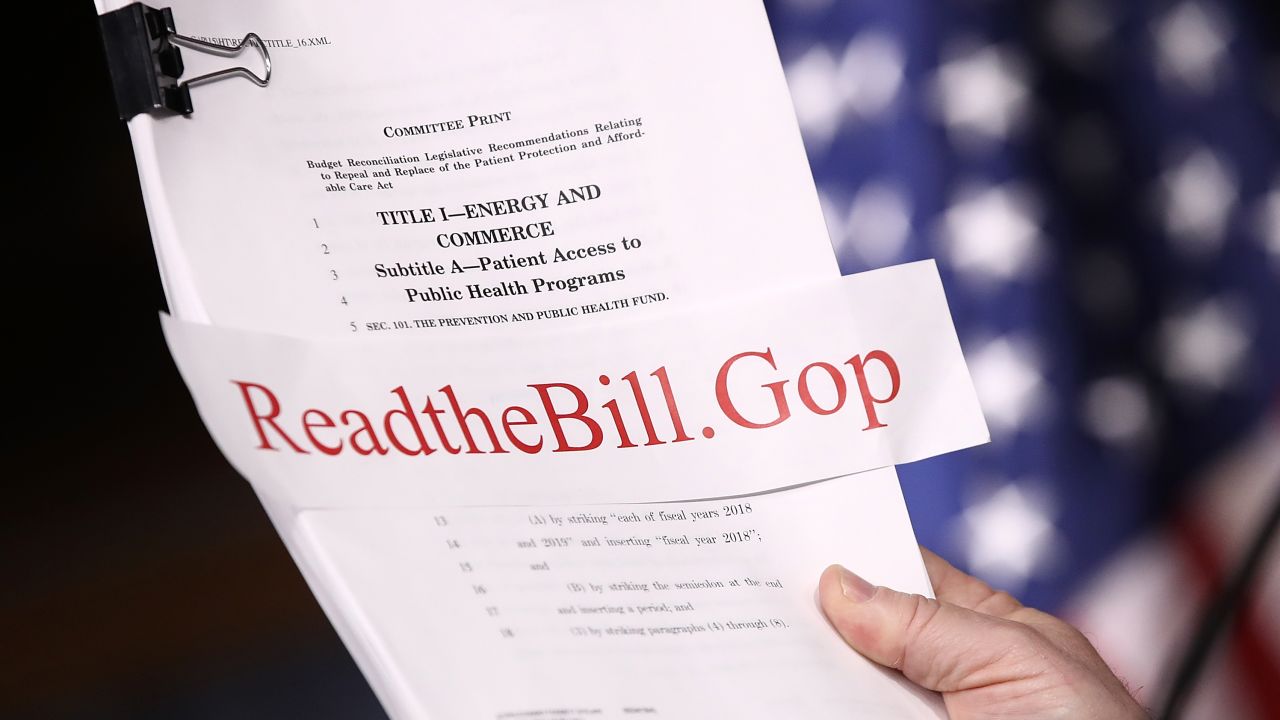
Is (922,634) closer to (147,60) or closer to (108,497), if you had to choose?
(147,60)

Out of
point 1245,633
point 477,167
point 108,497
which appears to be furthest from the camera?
point 108,497

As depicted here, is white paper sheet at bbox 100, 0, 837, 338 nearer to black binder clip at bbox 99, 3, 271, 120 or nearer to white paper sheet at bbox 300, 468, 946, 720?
black binder clip at bbox 99, 3, 271, 120

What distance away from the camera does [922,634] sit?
0.50 m

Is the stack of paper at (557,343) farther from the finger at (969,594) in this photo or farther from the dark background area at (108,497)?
the dark background area at (108,497)

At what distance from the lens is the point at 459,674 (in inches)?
22.3

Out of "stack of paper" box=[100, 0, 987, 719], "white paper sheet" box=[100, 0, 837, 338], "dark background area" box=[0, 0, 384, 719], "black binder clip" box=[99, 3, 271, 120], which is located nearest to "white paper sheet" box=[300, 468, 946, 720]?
"stack of paper" box=[100, 0, 987, 719]

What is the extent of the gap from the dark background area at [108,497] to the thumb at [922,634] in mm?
1010

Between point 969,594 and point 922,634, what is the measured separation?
26cm

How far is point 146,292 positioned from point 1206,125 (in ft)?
4.99

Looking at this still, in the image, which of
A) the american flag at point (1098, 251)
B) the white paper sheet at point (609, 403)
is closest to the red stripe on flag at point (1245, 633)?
the american flag at point (1098, 251)

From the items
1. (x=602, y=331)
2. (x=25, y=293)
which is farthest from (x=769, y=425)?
(x=25, y=293)

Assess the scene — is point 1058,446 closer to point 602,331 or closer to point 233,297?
point 602,331

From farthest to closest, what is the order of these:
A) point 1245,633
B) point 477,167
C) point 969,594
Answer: point 1245,633 → point 969,594 → point 477,167

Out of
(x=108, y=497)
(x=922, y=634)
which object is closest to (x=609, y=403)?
(x=922, y=634)
